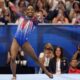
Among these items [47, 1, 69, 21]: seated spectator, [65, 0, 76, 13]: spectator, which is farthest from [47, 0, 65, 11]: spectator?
[47, 1, 69, 21]: seated spectator

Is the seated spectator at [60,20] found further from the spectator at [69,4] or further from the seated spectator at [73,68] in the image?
the seated spectator at [73,68]

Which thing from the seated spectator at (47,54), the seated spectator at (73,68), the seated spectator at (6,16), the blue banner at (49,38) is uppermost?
the seated spectator at (6,16)

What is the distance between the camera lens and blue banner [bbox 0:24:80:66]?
338 inches

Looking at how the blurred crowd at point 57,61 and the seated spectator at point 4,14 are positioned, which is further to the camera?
the seated spectator at point 4,14

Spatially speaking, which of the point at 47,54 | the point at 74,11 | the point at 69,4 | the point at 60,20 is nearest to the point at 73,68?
the point at 47,54

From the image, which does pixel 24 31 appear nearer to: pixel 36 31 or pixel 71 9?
pixel 36 31

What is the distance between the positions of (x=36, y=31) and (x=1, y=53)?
93 cm

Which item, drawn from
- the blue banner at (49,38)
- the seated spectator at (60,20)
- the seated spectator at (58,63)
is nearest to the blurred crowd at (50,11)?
the seated spectator at (60,20)

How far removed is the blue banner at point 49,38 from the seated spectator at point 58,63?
35cm

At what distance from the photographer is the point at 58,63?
8.17 metres

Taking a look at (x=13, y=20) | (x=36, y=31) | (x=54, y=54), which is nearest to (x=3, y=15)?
(x=13, y=20)

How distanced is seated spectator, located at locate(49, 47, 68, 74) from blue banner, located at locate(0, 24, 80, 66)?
1.15ft

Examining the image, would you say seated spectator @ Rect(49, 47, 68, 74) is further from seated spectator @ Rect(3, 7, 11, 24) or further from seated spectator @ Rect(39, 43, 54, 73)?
seated spectator @ Rect(3, 7, 11, 24)

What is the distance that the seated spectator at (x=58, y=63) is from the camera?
26.7 ft
